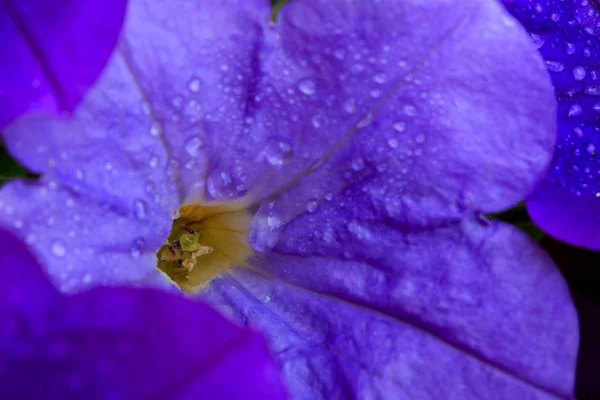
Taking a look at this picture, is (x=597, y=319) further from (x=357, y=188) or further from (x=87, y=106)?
(x=87, y=106)

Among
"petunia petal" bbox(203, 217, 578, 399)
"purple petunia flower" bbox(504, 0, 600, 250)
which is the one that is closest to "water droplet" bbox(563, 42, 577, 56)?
"purple petunia flower" bbox(504, 0, 600, 250)

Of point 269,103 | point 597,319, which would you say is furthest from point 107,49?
point 597,319

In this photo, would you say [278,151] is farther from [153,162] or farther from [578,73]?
[578,73]

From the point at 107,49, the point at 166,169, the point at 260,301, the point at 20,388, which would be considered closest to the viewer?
the point at 20,388

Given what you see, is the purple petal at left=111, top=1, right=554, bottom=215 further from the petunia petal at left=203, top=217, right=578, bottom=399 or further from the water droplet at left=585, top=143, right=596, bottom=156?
the water droplet at left=585, top=143, right=596, bottom=156

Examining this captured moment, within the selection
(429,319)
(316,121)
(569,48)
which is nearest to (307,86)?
(316,121)

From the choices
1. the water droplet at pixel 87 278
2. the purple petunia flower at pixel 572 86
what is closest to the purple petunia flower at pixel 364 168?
the water droplet at pixel 87 278

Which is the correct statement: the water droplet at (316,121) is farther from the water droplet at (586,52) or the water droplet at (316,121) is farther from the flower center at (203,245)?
→ the water droplet at (586,52)
